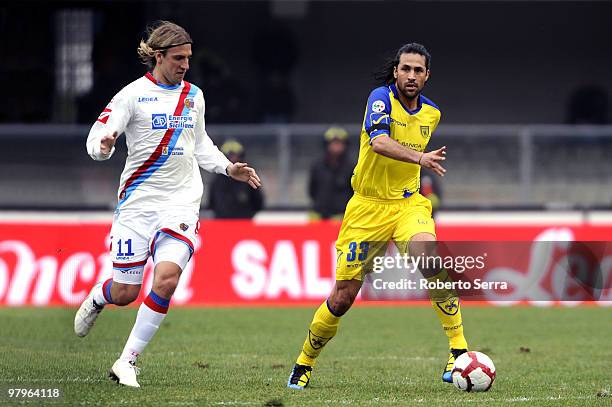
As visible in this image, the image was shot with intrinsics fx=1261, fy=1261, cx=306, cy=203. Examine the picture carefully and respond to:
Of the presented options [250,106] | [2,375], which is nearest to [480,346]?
[2,375]

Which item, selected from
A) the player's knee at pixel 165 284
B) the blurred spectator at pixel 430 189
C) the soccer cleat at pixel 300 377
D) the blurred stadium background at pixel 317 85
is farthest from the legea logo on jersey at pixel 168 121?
the blurred stadium background at pixel 317 85

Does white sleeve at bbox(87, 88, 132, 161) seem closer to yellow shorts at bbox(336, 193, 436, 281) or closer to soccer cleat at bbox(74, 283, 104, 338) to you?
soccer cleat at bbox(74, 283, 104, 338)

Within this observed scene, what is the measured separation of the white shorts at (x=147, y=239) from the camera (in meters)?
8.89

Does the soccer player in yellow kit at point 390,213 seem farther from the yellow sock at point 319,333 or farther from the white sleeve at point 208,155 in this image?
the white sleeve at point 208,155

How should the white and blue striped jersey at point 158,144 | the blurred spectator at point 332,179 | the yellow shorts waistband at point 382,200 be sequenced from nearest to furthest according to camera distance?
the white and blue striped jersey at point 158,144 < the yellow shorts waistband at point 382,200 < the blurred spectator at point 332,179

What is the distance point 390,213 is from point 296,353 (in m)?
2.85

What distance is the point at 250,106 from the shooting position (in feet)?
80.5

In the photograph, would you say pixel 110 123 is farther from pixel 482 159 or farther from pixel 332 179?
pixel 482 159

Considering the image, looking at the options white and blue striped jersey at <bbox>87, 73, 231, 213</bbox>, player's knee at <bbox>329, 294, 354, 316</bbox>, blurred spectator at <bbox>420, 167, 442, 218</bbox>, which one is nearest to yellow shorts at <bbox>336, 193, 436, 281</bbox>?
player's knee at <bbox>329, 294, 354, 316</bbox>

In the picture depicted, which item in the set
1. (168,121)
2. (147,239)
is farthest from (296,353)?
(168,121)

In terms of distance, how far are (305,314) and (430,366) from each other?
508 cm

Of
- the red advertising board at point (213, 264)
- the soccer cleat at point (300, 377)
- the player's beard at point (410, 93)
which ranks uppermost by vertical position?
the player's beard at point (410, 93)

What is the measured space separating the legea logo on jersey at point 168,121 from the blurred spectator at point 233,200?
8667 mm

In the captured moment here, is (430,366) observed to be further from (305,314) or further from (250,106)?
(250,106)
